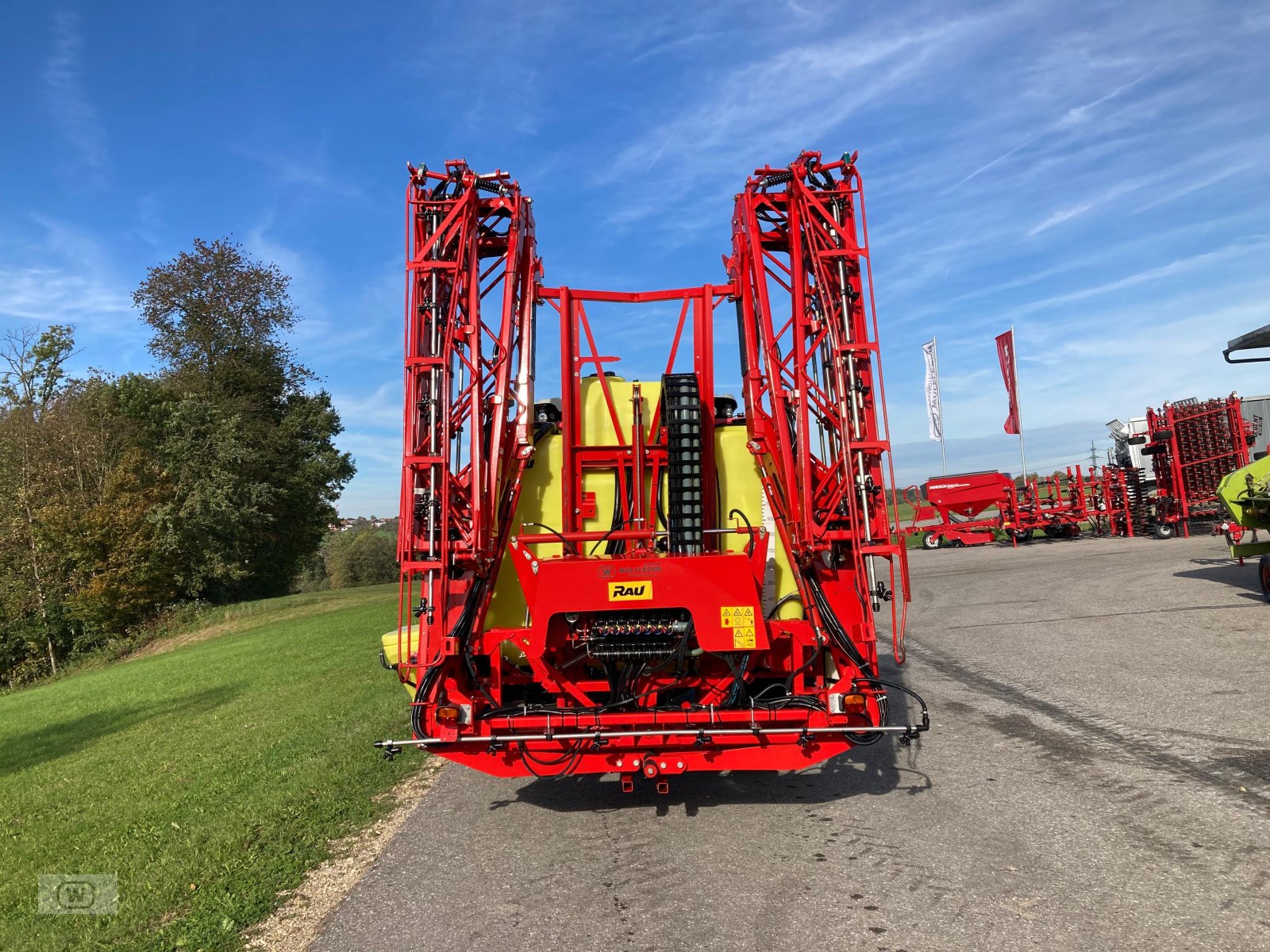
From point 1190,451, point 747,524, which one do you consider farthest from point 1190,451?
point 747,524

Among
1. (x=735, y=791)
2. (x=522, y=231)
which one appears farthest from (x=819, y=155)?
(x=735, y=791)

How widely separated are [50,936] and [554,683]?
290 centimetres

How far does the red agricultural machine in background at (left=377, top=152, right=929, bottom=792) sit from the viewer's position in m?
4.90

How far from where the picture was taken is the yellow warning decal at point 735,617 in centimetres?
488

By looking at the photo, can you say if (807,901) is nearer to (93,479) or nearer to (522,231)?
(522,231)

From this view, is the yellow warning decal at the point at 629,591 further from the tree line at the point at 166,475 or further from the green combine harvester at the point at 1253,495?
the tree line at the point at 166,475

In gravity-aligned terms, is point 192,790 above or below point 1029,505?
below

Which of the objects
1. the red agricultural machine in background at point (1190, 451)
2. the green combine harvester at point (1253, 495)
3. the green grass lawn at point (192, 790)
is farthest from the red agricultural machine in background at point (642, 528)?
the red agricultural machine in background at point (1190, 451)

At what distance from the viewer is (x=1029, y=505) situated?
28.0 metres

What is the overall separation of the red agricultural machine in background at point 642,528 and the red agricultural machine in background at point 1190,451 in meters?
21.6

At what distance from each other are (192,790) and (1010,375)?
28.5m

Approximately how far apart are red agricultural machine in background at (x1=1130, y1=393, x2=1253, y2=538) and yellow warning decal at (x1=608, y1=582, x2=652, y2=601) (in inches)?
906

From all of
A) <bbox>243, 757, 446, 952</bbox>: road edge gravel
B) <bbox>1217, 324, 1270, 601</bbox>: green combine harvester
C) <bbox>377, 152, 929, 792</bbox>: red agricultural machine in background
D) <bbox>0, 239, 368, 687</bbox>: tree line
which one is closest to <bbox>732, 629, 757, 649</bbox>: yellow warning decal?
<bbox>377, 152, 929, 792</bbox>: red agricultural machine in background

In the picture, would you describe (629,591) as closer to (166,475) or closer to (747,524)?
(747,524)
